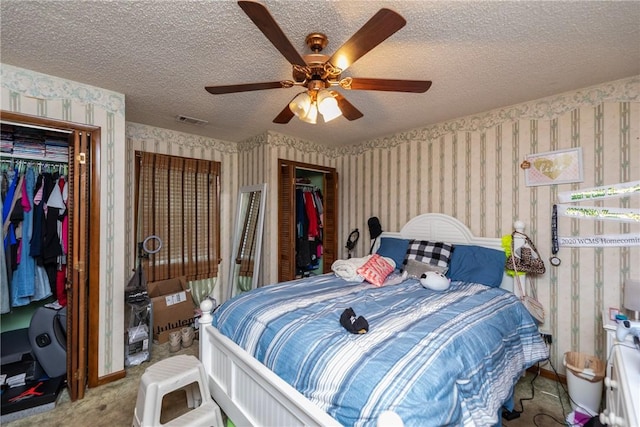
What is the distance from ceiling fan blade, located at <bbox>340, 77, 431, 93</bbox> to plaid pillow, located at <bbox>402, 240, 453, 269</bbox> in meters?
1.68

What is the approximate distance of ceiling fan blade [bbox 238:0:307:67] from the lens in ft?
3.20

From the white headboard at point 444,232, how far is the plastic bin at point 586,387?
711 mm

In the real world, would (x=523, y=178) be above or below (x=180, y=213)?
above

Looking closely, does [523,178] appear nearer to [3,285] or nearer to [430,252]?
[430,252]

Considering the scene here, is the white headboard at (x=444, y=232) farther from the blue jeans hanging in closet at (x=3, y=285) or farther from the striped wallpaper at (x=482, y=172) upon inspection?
the blue jeans hanging in closet at (x=3, y=285)

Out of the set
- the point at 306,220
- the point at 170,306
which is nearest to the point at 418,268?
the point at 306,220

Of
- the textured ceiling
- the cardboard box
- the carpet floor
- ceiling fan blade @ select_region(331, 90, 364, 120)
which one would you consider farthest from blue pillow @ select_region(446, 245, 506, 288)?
the cardboard box

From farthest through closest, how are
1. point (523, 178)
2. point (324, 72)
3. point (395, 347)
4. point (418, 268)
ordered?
point (418, 268), point (523, 178), point (324, 72), point (395, 347)

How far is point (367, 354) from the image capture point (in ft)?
3.89

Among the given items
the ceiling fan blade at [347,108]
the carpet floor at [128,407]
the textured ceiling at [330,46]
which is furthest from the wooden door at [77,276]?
the ceiling fan blade at [347,108]

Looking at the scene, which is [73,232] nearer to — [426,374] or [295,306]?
[295,306]

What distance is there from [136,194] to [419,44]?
3.10m

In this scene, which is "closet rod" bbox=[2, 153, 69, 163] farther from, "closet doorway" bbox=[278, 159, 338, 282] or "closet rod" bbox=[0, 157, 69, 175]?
"closet doorway" bbox=[278, 159, 338, 282]

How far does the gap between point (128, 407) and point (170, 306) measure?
116 cm
